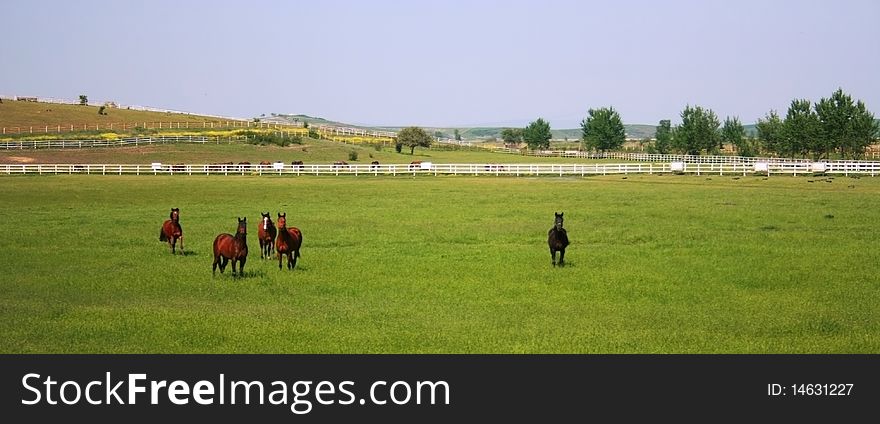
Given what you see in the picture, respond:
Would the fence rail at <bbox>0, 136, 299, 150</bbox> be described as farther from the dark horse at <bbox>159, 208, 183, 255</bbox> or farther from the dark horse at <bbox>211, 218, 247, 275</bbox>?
the dark horse at <bbox>211, 218, 247, 275</bbox>

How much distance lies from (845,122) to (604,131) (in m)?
55.1

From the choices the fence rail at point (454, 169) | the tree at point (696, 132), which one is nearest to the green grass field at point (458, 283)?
the fence rail at point (454, 169)

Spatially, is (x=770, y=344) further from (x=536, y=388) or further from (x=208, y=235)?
(x=208, y=235)

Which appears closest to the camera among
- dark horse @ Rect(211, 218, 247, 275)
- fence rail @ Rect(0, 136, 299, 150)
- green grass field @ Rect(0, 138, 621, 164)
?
dark horse @ Rect(211, 218, 247, 275)

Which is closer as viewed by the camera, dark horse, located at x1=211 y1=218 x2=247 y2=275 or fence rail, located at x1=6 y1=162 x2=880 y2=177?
dark horse, located at x1=211 y1=218 x2=247 y2=275

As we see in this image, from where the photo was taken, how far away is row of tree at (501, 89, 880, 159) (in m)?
112

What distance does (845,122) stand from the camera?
366ft

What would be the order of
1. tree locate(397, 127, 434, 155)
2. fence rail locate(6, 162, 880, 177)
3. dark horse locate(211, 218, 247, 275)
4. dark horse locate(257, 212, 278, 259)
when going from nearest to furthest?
dark horse locate(211, 218, 247, 275) → dark horse locate(257, 212, 278, 259) → fence rail locate(6, 162, 880, 177) → tree locate(397, 127, 434, 155)

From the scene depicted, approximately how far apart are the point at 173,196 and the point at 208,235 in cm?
2300

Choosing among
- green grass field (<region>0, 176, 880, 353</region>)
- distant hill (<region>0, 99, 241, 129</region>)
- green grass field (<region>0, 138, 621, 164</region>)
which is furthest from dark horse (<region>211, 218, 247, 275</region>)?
distant hill (<region>0, 99, 241, 129</region>)

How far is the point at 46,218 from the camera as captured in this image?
119 ft

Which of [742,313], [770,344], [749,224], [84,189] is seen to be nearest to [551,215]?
[749,224]

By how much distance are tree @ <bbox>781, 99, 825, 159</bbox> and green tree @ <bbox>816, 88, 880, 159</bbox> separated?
847mm

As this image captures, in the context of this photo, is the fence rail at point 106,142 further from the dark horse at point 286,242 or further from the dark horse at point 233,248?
the dark horse at point 233,248
